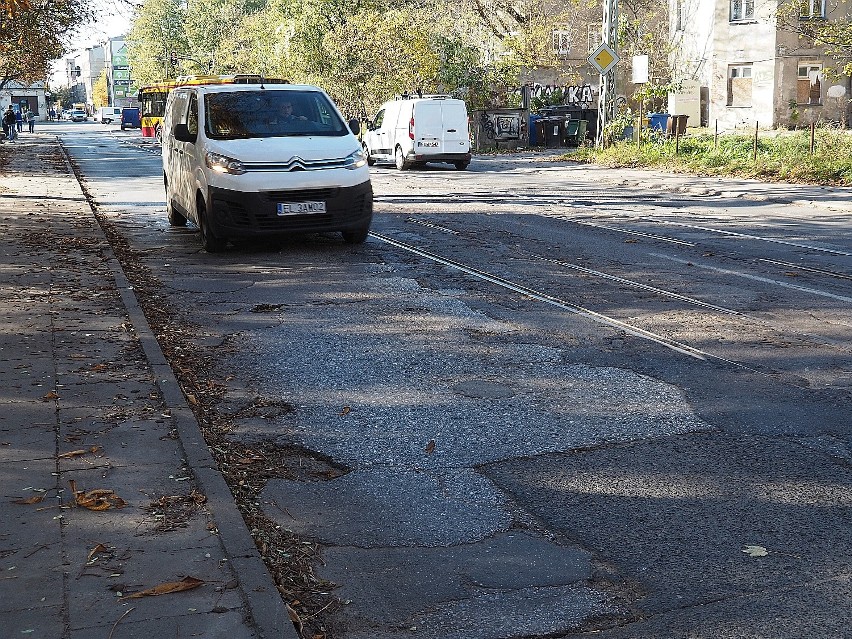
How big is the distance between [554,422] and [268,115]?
8284mm

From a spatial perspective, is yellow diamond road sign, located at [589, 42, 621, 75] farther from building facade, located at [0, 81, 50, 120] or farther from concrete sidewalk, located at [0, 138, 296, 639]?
building facade, located at [0, 81, 50, 120]

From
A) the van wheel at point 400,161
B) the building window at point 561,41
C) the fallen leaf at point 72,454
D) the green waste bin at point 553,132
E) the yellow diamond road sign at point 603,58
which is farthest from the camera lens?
the building window at point 561,41

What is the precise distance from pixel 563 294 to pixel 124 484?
591cm

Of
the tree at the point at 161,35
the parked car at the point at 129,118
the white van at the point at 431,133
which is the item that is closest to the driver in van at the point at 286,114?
the white van at the point at 431,133

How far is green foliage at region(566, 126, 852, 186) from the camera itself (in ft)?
75.4

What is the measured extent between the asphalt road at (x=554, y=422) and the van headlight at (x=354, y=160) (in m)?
1.05

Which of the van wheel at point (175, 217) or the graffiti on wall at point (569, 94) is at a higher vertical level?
the graffiti on wall at point (569, 94)

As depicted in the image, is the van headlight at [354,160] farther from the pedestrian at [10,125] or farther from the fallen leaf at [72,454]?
the pedestrian at [10,125]

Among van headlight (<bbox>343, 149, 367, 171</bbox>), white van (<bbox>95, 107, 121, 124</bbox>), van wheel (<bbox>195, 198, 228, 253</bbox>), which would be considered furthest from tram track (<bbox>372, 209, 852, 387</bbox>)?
white van (<bbox>95, 107, 121, 124</bbox>)

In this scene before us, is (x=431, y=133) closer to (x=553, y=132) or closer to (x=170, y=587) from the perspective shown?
(x=553, y=132)

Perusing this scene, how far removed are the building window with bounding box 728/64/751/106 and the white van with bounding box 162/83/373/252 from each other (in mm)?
39174

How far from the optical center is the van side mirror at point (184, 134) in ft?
44.2

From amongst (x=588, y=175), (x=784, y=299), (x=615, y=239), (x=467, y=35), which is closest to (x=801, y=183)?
(x=588, y=175)

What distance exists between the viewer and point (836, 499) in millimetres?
4891
